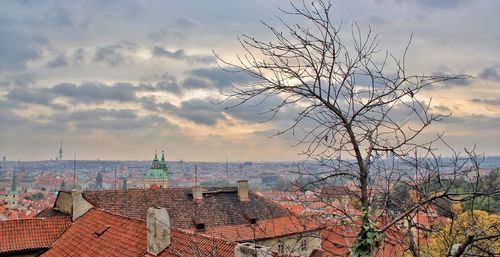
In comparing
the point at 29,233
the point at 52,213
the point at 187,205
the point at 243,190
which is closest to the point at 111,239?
the point at 29,233

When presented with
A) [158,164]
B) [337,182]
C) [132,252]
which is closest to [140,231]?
[132,252]

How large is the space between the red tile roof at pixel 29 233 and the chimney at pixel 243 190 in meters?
11.6

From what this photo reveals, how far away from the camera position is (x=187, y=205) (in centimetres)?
2781

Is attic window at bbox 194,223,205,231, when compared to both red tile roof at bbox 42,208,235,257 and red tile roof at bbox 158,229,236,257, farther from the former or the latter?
red tile roof at bbox 158,229,236,257

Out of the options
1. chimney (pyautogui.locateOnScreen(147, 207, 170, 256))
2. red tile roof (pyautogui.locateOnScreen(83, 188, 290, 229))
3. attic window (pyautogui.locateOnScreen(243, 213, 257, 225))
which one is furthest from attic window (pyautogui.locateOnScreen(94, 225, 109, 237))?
attic window (pyautogui.locateOnScreen(243, 213, 257, 225))

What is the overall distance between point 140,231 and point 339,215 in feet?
42.7

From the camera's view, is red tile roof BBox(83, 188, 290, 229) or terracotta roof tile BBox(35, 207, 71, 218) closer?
red tile roof BBox(83, 188, 290, 229)

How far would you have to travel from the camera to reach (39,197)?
155875 millimetres

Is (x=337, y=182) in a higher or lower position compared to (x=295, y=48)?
lower

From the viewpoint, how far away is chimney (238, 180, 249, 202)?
30.3 metres

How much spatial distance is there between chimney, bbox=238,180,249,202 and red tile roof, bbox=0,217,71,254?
37.9 feet

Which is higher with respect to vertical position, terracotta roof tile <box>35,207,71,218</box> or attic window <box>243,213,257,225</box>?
terracotta roof tile <box>35,207,71,218</box>

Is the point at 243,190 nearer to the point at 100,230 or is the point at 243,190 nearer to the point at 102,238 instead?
the point at 100,230

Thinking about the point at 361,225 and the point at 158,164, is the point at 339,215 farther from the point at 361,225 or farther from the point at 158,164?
the point at 158,164
